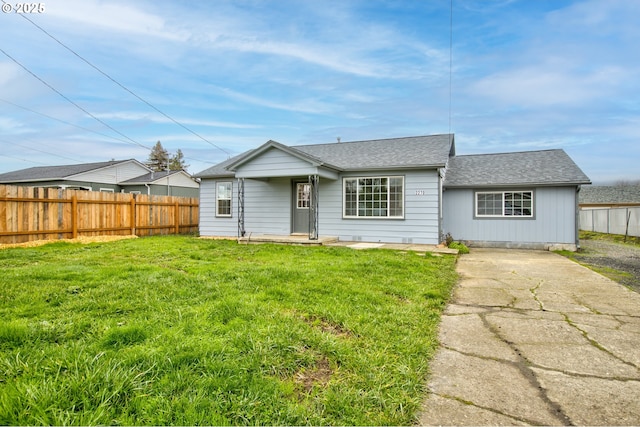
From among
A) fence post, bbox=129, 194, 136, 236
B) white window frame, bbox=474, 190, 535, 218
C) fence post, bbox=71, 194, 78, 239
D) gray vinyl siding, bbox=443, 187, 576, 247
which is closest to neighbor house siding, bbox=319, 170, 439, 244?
A: gray vinyl siding, bbox=443, 187, 576, 247

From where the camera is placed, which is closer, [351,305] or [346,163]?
[351,305]

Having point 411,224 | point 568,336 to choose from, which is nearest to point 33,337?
point 568,336

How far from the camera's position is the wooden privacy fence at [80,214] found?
10102 millimetres

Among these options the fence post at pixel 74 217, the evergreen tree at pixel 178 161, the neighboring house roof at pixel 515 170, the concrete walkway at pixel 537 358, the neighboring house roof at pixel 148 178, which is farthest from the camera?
the evergreen tree at pixel 178 161

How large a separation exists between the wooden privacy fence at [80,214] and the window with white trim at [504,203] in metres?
12.9

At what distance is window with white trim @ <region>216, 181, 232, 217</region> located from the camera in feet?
45.7

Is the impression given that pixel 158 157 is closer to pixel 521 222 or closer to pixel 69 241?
pixel 69 241

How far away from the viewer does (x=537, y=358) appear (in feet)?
9.29

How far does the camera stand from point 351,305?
388cm

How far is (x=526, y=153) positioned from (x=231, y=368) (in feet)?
49.0

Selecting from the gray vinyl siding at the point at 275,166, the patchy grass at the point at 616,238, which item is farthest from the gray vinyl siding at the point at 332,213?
the patchy grass at the point at 616,238

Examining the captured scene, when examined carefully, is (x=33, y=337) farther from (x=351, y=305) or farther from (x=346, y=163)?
(x=346, y=163)

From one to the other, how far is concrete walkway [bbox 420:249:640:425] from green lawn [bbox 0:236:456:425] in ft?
0.85

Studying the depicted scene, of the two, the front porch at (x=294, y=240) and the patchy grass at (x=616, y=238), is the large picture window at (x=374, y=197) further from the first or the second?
the patchy grass at (x=616, y=238)
